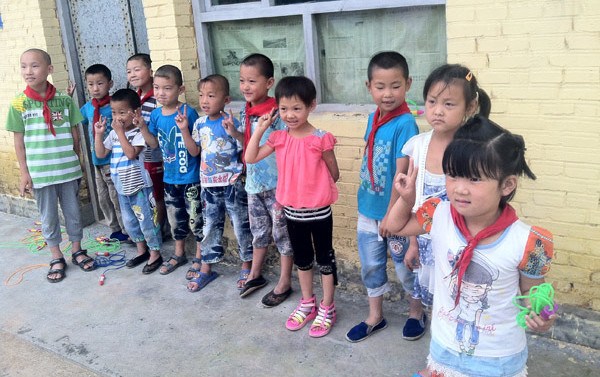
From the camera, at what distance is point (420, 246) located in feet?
9.23

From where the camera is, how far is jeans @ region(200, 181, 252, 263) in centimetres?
407

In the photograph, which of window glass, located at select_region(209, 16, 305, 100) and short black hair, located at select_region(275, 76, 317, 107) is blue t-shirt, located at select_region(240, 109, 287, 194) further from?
window glass, located at select_region(209, 16, 305, 100)

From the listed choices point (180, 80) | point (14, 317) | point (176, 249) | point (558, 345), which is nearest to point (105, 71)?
point (180, 80)

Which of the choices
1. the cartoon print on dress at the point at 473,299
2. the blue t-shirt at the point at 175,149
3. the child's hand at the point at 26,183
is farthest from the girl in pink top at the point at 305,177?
the child's hand at the point at 26,183

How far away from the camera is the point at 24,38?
17.9 feet

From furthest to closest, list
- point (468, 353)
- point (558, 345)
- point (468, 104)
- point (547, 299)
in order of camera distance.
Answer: point (558, 345) → point (468, 104) → point (468, 353) → point (547, 299)

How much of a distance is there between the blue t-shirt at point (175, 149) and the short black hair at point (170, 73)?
20 centimetres

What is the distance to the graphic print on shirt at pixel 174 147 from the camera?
4.17 metres

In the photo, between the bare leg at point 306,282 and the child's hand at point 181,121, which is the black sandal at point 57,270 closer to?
the child's hand at point 181,121

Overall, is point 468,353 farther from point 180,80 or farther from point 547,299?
point 180,80

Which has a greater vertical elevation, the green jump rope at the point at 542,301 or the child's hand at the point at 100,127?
the child's hand at the point at 100,127

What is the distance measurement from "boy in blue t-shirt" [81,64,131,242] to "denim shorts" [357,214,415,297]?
101 inches

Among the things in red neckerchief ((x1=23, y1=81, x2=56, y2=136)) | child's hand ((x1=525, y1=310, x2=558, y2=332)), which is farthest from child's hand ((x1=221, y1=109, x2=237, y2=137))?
child's hand ((x1=525, y1=310, x2=558, y2=332))

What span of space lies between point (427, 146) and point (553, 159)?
84cm
